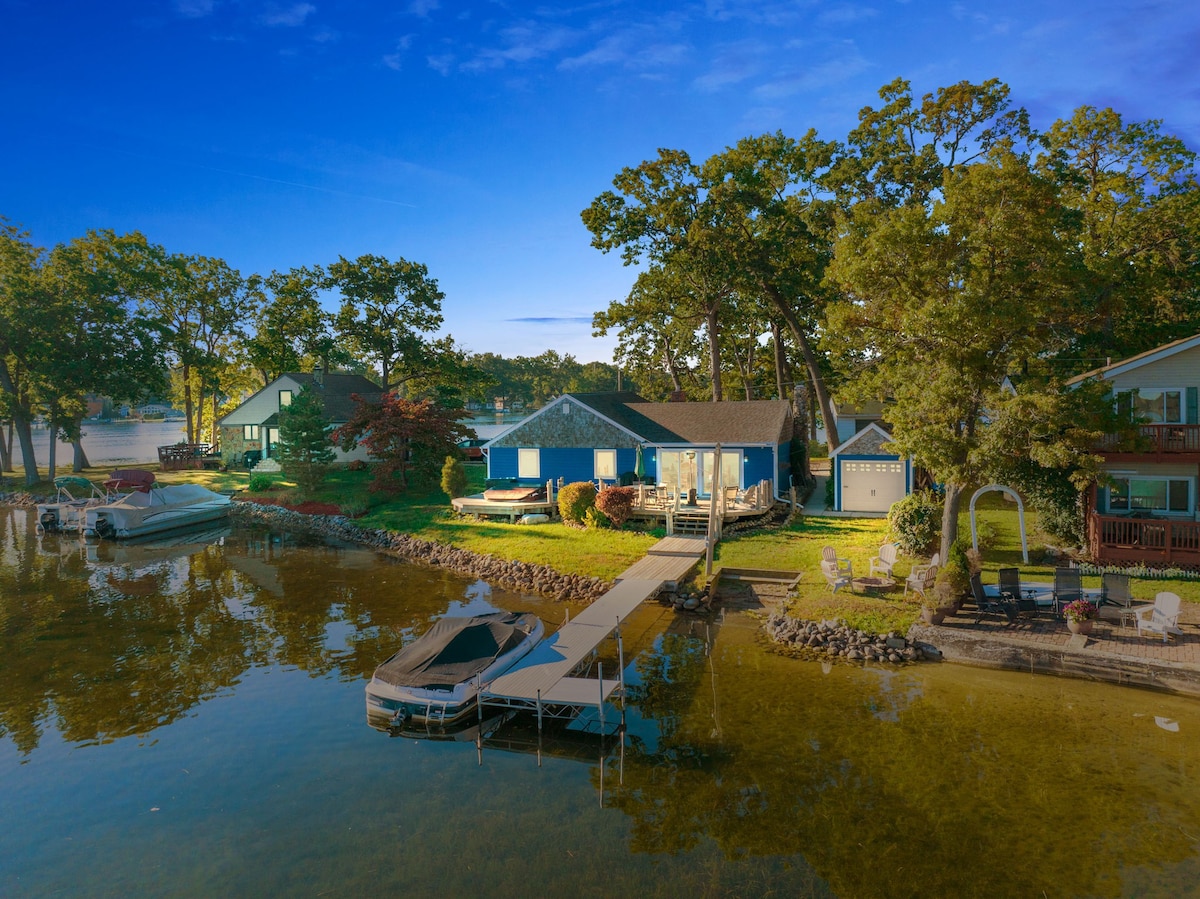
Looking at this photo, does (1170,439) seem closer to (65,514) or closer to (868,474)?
(868,474)

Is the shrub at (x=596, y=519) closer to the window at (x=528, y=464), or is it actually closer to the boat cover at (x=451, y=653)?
the window at (x=528, y=464)

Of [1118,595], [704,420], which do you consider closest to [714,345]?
[704,420]

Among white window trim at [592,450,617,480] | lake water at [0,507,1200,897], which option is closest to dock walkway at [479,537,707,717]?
lake water at [0,507,1200,897]

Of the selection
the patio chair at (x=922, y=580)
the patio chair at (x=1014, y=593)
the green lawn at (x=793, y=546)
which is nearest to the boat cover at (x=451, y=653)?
the green lawn at (x=793, y=546)

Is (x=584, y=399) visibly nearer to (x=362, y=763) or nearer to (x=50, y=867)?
(x=362, y=763)

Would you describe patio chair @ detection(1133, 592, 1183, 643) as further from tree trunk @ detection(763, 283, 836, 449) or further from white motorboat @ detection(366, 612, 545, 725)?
tree trunk @ detection(763, 283, 836, 449)

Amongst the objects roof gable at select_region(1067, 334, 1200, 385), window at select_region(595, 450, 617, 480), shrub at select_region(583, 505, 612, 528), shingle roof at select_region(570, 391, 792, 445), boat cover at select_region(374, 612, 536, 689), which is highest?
roof gable at select_region(1067, 334, 1200, 385)

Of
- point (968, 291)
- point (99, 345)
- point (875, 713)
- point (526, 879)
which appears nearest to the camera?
point (526, 879)

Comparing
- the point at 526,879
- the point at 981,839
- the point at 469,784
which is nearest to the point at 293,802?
the point at 469,784
